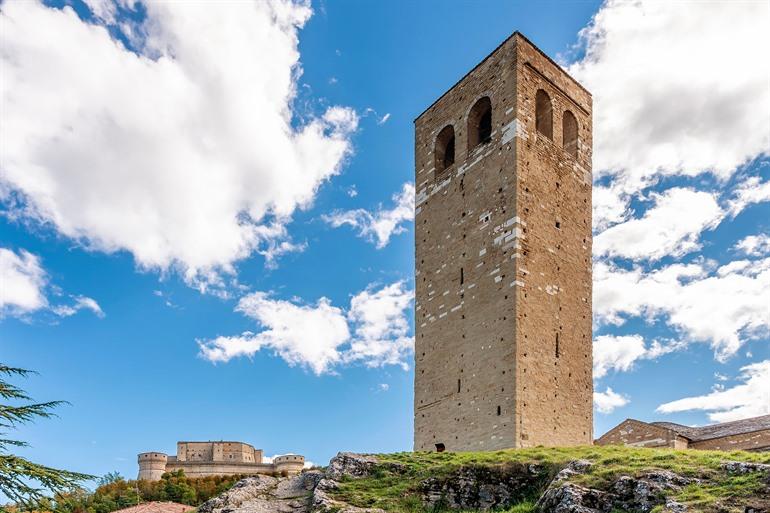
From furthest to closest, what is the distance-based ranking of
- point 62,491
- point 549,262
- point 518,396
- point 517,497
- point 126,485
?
point 126,485 < point 549,262 < point 518,396 < point 517,497 < point 62,491

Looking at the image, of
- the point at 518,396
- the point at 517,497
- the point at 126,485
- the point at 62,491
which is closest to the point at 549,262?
the point at 518,396

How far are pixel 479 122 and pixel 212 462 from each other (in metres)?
60.5

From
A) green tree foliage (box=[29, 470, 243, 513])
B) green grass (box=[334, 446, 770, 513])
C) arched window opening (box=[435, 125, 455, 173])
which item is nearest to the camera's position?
green grass (box=[334, 446, 770, 513])

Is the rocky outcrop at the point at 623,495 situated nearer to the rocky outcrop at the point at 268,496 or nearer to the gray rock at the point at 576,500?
Result: the gray rock at the point at 576,500

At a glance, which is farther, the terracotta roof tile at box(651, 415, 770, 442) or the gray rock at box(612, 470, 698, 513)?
the terracotta roof tile at box(651, 415, 770, 442)

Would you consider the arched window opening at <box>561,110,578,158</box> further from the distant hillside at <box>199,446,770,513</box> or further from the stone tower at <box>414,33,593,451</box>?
the distant hillside at <box>199,446,770,513</box>

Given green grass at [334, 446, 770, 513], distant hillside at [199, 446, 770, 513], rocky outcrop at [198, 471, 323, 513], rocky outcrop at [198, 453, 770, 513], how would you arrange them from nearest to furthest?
green grass at [334, 446, 770, 513]
distant hillside at [199, 446, 770, 513]
rocky outcrop at [198, 453, 770, 513]
rocky outcrop at [198, 471, 323, 513]

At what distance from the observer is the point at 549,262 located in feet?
66.5

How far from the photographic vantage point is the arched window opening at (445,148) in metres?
23.9

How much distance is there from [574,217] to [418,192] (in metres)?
5.48

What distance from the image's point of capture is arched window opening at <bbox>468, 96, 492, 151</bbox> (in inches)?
886

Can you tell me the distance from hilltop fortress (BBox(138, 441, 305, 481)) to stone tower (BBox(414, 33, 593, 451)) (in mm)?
51770

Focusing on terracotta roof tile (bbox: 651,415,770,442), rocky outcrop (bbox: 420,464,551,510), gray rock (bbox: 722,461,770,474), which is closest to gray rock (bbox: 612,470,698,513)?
gray rock (bbox: 722,461,770,474)

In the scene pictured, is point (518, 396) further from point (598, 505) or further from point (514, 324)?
point (598, 505)
